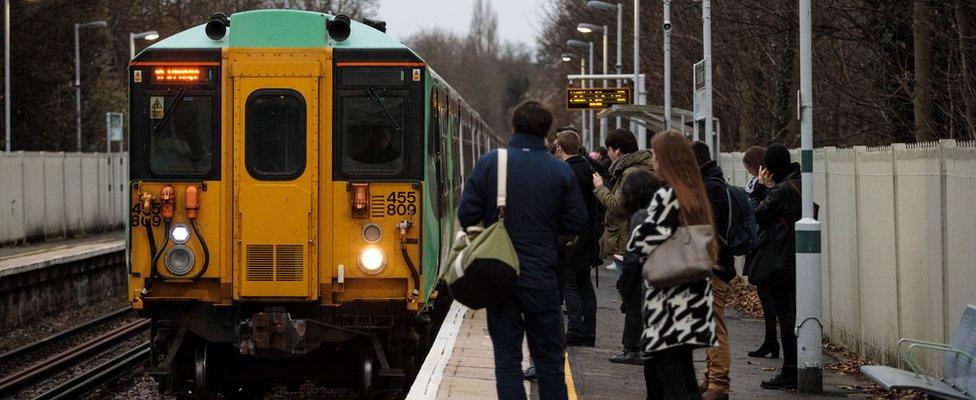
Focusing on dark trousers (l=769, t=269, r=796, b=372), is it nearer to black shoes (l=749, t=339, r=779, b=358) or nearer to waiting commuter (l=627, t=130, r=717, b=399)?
black shoes (l=749, t=339, r=779, b=358)

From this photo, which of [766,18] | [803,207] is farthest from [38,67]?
[803,207]

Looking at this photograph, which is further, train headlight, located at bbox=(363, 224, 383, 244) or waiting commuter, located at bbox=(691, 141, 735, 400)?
train headlight, located at bbox=(363, 224, 383, 244)

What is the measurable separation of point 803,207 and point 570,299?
232cm

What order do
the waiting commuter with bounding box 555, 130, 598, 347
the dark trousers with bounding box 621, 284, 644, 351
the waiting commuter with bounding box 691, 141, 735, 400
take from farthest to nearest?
the waiting commuter with bounding box 555, 130, 598, 347 < the dark trousers with bounding box 621, 284, 644, 351 < the waiting commuter with bounding box 691, 141, 735, 400

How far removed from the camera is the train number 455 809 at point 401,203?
440 inches

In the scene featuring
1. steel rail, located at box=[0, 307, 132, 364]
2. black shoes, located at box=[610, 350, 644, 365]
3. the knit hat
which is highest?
the knit hat

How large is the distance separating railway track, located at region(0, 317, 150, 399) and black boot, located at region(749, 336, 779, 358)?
6677 millimetres

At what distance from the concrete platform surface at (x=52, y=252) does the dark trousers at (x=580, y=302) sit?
1082 cm

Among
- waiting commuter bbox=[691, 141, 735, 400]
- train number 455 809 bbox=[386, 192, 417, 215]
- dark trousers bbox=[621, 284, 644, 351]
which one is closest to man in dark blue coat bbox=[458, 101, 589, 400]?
waiting commuter bbox=[691, 141, 735, 400]

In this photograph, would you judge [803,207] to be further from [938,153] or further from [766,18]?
[766,18]

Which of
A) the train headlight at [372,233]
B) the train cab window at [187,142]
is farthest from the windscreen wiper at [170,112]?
the train headlight at [372,233]

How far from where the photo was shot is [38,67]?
4250cm

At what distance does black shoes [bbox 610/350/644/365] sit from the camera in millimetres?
11844

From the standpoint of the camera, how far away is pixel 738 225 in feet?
32.0
